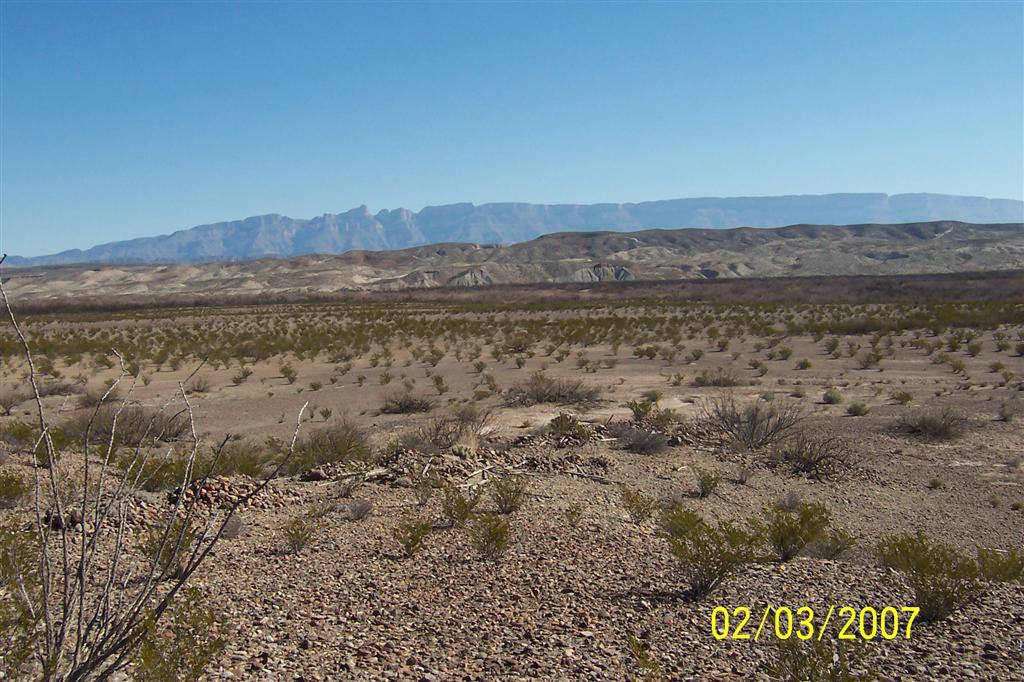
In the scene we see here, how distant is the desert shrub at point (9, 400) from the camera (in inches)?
766

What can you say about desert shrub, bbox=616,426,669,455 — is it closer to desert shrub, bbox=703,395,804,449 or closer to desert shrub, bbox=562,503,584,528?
desert shrub, bbox=703,395,804,449

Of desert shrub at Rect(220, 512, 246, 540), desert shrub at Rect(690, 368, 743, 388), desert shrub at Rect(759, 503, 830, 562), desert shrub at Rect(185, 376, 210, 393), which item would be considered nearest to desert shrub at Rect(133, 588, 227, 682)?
desert shrub at Rect(220, 512, 246, 540)

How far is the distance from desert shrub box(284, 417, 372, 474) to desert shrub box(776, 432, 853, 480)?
7.47 m

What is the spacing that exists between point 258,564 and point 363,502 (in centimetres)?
223

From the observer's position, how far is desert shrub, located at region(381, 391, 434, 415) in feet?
66.1

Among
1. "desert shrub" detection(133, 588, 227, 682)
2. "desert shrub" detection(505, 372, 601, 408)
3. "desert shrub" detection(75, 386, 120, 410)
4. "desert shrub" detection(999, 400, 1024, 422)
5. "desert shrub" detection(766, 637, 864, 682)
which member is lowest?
"desert shrub" detection(999, 400, 1024, 422)

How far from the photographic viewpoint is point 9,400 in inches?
787

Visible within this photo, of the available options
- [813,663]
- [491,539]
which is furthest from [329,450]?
[813,663]

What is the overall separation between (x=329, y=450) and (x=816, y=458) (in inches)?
336

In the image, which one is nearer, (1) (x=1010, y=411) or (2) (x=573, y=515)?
(2) (x=573, y=515)

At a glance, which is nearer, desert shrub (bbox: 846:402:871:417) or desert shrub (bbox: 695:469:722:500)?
desert shrub (bbox: 695:469:722:500)

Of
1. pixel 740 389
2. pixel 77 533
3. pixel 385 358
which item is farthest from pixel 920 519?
pixel 385 358

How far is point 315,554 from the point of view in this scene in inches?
312

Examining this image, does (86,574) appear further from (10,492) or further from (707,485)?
(707,485)
